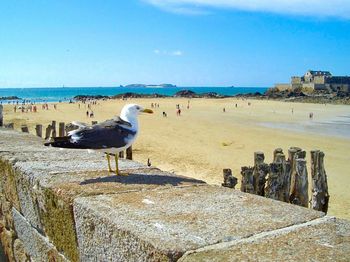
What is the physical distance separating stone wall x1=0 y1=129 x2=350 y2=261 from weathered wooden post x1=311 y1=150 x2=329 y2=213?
402cm

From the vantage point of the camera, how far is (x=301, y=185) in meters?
5.96

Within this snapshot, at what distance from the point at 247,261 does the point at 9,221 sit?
86.2 inches

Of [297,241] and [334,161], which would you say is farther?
→ [334,161]

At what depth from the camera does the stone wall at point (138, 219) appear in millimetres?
1517

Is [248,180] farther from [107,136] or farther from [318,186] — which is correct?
[107,136]

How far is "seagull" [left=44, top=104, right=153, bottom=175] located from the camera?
2.94m

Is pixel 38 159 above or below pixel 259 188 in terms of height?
above

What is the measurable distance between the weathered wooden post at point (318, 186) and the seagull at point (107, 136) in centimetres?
399

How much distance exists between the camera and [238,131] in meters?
29.0

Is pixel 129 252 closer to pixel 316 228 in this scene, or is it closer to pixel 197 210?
pixel 197 210

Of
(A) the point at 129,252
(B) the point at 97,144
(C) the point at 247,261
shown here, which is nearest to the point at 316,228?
(C) the point at 247,261

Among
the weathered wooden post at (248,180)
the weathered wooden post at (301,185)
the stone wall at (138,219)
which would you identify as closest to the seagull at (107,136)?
the stone wall at (138,219)

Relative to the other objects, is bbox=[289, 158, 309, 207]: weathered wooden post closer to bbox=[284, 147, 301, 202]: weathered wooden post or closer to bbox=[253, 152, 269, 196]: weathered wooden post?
bbox=[284, 147, 301, 202]: weathered wooden post

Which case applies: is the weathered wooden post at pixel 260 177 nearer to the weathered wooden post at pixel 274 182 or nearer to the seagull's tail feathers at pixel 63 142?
the weathered wooden post at pixel 274 182
